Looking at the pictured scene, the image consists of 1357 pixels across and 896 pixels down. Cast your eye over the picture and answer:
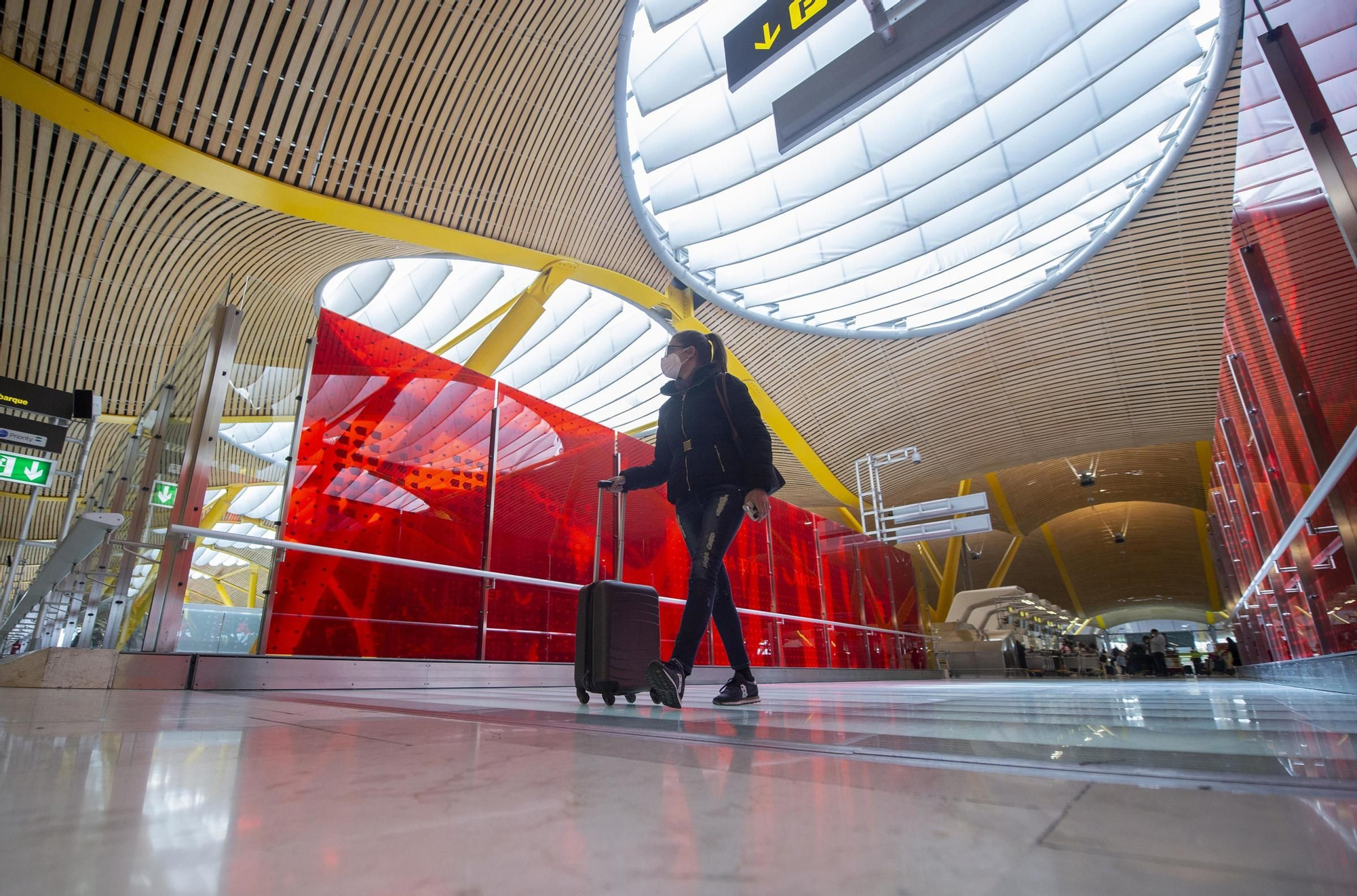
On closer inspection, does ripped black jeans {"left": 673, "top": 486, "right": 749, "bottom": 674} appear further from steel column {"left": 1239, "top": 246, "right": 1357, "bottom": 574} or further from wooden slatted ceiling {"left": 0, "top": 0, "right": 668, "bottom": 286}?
wooden slatted ceiling {"left": 0, "top": 0, "right": 668, "bottom": 286}

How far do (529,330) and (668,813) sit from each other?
18.3m

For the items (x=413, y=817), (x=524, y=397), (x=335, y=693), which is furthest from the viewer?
(x=524, y=397)

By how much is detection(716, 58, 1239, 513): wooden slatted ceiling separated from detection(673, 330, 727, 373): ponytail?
13800 millimetres

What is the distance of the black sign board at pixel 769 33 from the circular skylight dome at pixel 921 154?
5.05 metres

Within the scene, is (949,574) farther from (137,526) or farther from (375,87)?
(137,526)

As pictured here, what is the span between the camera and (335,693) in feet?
14.7

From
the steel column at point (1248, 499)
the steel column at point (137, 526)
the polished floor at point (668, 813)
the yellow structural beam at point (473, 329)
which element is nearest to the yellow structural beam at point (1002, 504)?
the steel column at point (1248, 499)

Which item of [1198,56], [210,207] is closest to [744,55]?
[210,207]

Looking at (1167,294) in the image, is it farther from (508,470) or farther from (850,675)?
(508,470)

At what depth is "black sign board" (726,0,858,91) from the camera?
17.6ft

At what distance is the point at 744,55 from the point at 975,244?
12.7m

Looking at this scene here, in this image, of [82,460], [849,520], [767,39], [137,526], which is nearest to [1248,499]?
[767,39]

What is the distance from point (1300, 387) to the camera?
15.7ft

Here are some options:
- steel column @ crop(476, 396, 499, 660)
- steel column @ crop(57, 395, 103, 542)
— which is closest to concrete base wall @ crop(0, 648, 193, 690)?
steel column @ crop(476, 396, 499, 660)
